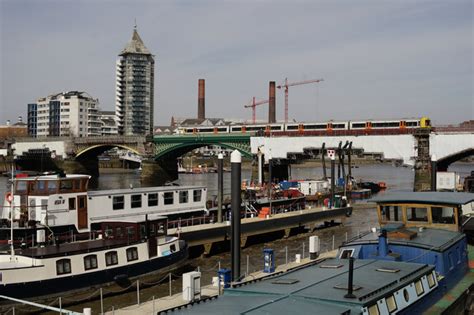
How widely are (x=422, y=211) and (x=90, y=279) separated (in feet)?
48.7

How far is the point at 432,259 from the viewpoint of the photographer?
757 inches

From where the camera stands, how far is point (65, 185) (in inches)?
1175

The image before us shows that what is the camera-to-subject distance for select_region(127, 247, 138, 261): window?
Answer: 26000 millimetres

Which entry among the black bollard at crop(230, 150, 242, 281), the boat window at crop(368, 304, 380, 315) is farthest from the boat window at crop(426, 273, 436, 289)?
the black bollard at crop(230, 150, 242, 281)

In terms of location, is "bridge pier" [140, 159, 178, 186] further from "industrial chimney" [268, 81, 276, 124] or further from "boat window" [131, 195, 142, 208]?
"boat window" [131, 195, 142, 208]

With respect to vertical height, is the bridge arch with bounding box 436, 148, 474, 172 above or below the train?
below

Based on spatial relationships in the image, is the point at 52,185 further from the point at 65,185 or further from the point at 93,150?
the point at 93,150

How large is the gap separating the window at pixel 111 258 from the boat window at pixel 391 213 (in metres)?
12.4

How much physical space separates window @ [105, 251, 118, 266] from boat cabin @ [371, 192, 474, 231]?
12.3 metres

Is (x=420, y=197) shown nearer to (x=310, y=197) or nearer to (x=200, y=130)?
(x=310, y=197)

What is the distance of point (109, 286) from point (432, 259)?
14162 millimetres

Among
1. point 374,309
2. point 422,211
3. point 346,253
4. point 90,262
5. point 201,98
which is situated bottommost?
point 90,262

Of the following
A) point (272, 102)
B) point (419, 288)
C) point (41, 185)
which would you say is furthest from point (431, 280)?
point (272, 102)

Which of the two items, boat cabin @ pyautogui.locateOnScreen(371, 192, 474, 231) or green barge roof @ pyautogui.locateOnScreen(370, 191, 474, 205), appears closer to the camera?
green barge roof @ pyautogui.locateOnScreen(370, 191, 474, 205)
